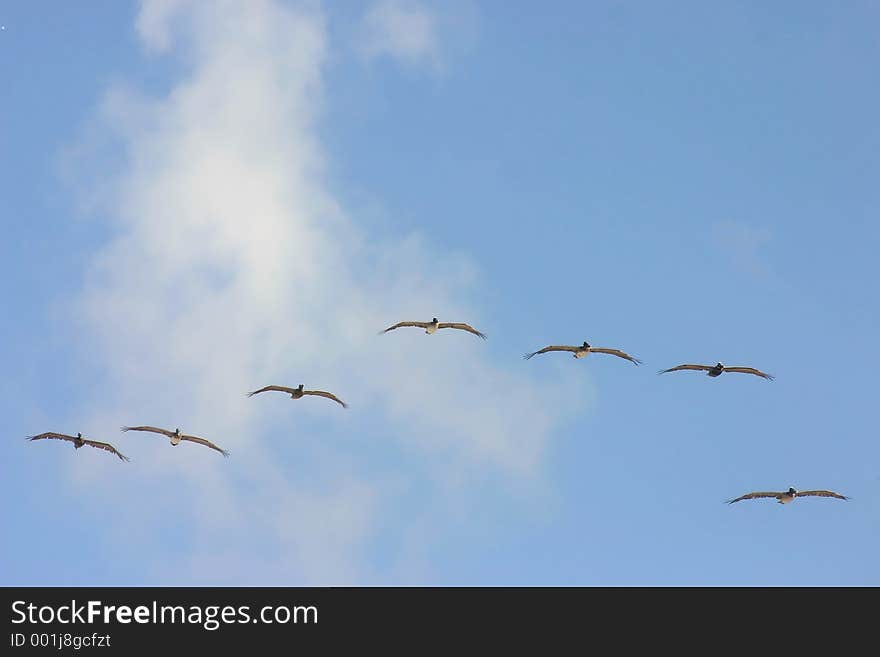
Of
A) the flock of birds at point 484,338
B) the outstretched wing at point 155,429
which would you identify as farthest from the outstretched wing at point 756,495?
the outstretched wing at point 155,429

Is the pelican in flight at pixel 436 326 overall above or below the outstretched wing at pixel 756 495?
above

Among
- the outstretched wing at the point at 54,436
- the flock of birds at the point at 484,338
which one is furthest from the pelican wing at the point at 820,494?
the outstretched wing at the point at 54,436

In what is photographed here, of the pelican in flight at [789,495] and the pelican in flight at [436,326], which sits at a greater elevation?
the pelican in flight at [436,326]

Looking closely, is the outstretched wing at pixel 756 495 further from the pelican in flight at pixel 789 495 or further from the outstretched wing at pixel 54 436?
the outstretched wing at pixel 54 436

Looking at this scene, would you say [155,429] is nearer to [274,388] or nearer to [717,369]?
[274,388]

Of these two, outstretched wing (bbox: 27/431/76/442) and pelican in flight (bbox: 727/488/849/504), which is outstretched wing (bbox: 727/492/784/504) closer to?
pelican in flight (bbox: 727/488/849/504)

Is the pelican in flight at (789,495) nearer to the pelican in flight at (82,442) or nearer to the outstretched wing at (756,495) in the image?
the outstretched wing at (756,495)

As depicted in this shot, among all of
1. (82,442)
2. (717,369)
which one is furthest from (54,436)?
(717,369)

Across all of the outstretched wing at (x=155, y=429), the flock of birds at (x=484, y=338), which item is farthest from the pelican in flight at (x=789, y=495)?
the outstretched wing at (x=155, y=429)

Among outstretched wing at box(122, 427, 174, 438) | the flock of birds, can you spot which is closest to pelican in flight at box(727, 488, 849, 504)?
the flock of birds

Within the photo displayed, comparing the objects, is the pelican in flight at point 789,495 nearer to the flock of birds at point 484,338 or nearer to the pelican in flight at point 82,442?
the flock of birds at point 484,338
